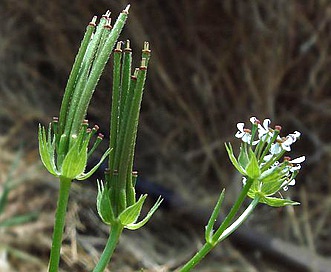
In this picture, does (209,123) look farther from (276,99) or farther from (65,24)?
(65,24)

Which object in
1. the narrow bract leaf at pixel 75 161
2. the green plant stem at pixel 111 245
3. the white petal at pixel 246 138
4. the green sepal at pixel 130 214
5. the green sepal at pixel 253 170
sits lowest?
the green plant stem at pixel 111 245

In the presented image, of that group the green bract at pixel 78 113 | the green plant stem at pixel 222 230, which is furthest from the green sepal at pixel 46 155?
the green plant stem at pixel 222 230

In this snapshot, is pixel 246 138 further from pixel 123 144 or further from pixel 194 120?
pixel 194 120

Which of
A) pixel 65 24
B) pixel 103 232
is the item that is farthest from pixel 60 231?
pixel 65 24

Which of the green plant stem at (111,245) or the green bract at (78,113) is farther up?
the green bract at (78,113)

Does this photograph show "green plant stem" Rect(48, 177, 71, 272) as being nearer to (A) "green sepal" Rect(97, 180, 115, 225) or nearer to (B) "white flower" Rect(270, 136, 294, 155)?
(A) "green sepal" Rect(97, 180, 115, 225)

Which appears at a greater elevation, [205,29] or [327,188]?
[205,29]

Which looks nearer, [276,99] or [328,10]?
[328,10]

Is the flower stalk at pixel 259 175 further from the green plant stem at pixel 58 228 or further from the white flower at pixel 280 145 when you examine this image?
the green plant stem at pixel 58 228

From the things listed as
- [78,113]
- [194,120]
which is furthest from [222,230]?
[194,120]
